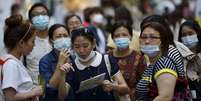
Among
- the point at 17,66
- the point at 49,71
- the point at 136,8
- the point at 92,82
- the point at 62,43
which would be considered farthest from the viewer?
the point at 136,8

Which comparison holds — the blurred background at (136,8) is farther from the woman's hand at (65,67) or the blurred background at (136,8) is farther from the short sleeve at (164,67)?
the short sleeve at (164,67)

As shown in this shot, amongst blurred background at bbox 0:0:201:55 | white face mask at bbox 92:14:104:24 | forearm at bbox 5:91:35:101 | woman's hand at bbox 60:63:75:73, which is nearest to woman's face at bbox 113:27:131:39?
woman's hand at bbox 60:63:75:73

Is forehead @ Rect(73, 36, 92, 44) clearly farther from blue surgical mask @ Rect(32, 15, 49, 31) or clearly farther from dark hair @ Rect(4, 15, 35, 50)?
blue surgical mask @ Rect(32, 15, 49, 31)

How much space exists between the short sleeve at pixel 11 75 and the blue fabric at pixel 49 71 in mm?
536

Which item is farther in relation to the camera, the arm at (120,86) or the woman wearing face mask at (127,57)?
the woman wearing face mask at (127,57)

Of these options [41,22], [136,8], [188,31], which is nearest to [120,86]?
[188,31]

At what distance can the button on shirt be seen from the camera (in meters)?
8.52

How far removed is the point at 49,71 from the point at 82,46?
1.93ft

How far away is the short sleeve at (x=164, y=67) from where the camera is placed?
649cm

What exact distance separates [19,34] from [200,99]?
2.40 meters

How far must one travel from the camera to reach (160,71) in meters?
6.51

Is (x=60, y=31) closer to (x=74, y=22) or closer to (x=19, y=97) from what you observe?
(x=74, y=22)

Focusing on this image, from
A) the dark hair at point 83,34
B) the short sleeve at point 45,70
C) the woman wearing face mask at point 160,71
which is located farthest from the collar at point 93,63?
the woman wearing face mask at point 160,71

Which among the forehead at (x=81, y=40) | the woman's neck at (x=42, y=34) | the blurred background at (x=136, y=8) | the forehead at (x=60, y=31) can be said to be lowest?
the blurred background at (x=136, y=8)
